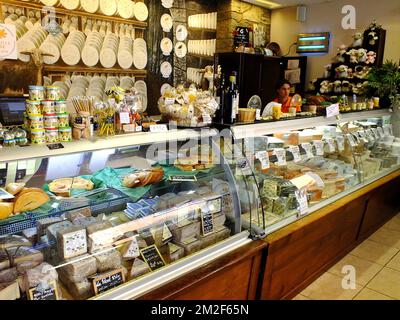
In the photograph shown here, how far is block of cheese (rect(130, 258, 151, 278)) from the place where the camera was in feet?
5.12

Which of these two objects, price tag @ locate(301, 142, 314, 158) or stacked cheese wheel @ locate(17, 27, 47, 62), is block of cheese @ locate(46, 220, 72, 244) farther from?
stacked cheese wheel @ locate(17, 27, 47, 62)

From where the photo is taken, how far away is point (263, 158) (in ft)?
7.86

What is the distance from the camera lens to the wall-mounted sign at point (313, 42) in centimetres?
628

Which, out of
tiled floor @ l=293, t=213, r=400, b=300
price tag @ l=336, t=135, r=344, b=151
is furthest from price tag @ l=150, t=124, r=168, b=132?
price tag @ l=336, t=135, r=344, b=151

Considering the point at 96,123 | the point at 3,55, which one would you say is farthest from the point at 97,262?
the point at 3,55

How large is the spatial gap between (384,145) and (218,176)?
2812mm

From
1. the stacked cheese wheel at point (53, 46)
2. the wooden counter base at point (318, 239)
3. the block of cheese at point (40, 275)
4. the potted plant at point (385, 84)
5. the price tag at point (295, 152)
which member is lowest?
the wooden counter base at point (318, 239)

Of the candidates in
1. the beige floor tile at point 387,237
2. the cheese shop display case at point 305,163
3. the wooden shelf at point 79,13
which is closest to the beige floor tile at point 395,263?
the beige floor tile at point 387,237

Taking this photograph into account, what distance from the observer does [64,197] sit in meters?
1.64

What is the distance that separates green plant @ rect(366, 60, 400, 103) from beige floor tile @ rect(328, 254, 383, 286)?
2339 millimetres

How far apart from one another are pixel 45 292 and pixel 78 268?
0.50ft

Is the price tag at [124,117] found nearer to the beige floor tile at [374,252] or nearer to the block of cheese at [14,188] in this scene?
the block of cheese at [14,188]

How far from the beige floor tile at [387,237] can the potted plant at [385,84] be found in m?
1.70

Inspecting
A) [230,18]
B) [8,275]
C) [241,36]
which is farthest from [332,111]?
[230,18]
